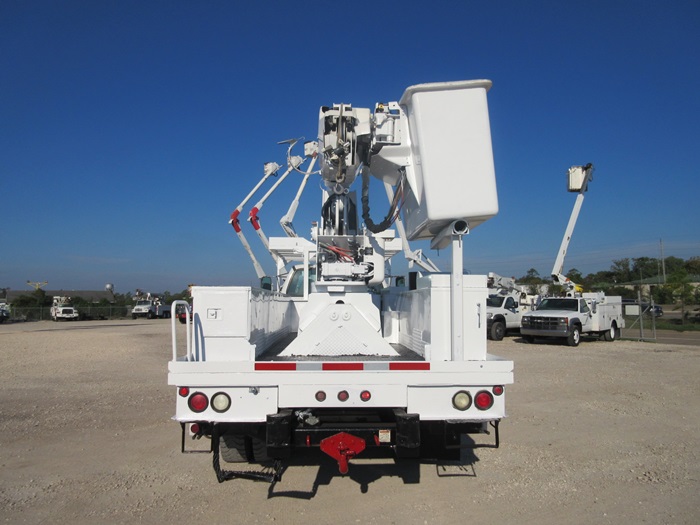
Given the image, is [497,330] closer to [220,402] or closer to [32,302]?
[220,402]

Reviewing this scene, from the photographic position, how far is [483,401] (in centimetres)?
404

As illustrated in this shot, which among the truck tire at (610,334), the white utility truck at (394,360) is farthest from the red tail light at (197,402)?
the truck tire at (610,334)

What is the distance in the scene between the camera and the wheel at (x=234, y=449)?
4785 millimetres

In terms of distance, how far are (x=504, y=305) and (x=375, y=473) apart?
18845mm

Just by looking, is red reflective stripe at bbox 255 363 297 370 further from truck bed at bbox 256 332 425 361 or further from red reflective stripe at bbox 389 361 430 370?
red reflective stripe at bbox 389 361 430 370

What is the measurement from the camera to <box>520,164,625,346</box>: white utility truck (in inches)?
785

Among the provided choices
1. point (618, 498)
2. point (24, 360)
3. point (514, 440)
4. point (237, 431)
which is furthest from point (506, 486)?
point (24, 360)

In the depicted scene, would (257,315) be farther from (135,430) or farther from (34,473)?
(135,430)

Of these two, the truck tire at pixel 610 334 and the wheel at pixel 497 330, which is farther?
the wheel at pixel 497 330

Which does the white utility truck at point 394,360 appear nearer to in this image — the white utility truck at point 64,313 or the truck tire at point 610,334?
the truck tire at point 610,334

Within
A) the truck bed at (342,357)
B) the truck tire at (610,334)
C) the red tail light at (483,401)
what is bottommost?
the truck tire at (610,334)

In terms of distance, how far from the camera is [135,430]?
6945mm

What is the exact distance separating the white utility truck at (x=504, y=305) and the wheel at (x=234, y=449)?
1804cm

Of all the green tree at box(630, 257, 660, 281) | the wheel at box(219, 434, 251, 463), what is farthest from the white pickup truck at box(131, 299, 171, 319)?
the green tree at box(630, 257, 660, 281)
